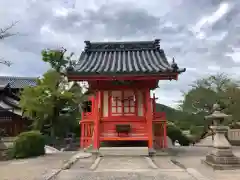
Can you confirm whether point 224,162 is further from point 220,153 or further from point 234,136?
point 234,136

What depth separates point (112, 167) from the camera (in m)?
9.15

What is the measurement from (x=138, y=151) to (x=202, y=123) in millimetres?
17454

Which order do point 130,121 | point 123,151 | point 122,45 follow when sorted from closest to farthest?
point 123,151, point 130,121, point 122,45

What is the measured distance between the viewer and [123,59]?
14969 millimetres

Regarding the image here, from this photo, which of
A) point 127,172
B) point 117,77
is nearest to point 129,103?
point 117,77

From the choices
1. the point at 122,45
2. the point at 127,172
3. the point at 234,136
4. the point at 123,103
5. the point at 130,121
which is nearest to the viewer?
the point at 127,172

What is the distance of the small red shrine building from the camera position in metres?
12.2

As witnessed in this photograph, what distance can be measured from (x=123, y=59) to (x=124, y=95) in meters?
2.37

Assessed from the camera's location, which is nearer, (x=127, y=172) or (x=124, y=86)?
(x=127, y=172)

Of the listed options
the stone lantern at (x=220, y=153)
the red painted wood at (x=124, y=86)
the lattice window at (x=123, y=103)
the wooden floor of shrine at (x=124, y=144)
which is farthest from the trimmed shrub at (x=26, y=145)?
the stone lantern at (x=220, y=153)

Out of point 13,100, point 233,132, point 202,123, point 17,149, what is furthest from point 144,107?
point 13,100

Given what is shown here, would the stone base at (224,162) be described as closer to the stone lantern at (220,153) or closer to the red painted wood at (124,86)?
the stone lantern at (220,153)

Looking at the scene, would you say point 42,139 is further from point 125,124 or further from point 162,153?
point 162,153

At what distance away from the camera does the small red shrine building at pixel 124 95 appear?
1221 cm
